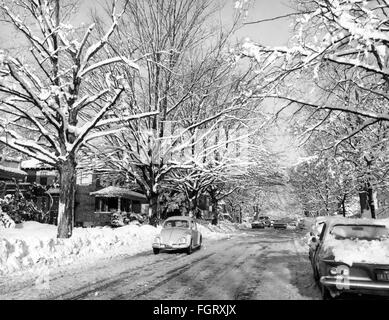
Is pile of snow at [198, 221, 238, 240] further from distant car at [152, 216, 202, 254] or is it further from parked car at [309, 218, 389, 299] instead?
parked car at [309, 218, 389, 299]

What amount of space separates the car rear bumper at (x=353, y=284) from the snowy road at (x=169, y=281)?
35.4 inches

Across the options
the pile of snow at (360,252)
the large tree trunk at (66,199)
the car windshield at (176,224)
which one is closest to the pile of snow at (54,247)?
the large tree trunk at (66,199)

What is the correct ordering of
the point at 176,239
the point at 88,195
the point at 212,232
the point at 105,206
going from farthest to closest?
the point at 105,206, the point at 88,195, the point at 212,232, the point at 176,239

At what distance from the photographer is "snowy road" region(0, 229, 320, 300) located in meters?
7.65

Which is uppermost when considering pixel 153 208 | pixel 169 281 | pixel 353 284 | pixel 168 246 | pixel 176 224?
pixel 153 208

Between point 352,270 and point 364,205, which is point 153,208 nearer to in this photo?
point 364,205

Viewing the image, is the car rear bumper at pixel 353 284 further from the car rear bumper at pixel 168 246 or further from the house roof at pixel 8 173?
the house roof at pixel 8 173

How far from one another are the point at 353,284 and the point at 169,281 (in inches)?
163

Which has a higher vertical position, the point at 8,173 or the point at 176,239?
the point at 8,173

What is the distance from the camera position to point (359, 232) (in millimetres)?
8836

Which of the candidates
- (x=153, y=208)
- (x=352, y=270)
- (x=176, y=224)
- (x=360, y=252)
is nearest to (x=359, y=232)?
(x=360, y=252)

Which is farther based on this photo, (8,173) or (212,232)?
(212,232)

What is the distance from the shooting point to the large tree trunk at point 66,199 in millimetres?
14281
